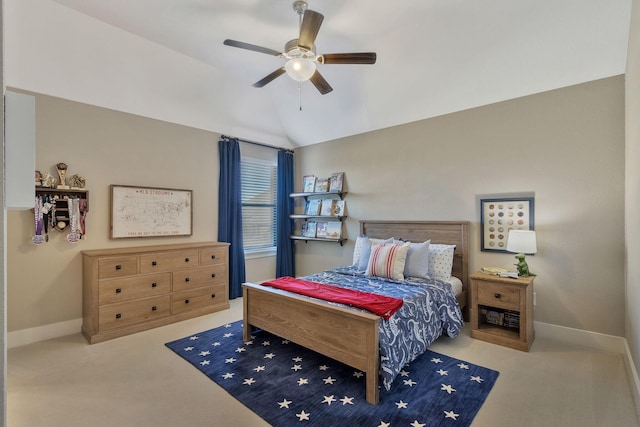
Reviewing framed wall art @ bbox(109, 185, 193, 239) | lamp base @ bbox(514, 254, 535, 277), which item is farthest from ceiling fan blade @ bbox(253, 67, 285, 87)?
lamp base @ bbox(514, 254, 535, 277)

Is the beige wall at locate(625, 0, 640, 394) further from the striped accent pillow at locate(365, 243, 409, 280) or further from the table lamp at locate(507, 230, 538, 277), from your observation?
the striped accent pillow at locate(365, 243, 409, 280)

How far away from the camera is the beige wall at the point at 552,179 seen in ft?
9.40

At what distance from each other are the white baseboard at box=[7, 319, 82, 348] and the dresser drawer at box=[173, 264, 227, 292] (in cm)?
105

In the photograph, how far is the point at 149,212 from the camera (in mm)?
3869

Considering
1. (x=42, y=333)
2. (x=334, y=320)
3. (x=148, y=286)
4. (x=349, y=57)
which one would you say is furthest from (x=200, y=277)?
(x=349, y=57)

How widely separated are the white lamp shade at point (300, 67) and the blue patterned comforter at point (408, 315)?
2.02 metres

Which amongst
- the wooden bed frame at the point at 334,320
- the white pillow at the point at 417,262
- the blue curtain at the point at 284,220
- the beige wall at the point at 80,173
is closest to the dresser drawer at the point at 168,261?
the beige wall at the point at 80,173

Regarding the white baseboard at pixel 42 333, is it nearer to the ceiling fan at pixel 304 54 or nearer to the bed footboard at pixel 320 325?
Result: the bed footboard at pixel 320 325

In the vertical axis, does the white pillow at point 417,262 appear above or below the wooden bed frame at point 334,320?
above

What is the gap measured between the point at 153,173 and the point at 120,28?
1.59 metres

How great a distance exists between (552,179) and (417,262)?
1592 mm

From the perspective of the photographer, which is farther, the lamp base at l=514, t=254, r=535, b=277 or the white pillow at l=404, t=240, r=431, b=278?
the white pillow at l=404, t=240, r=431, b=278

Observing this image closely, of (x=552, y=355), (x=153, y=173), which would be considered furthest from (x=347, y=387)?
(x=153, y=173)

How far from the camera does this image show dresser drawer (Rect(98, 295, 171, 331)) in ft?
10.2
